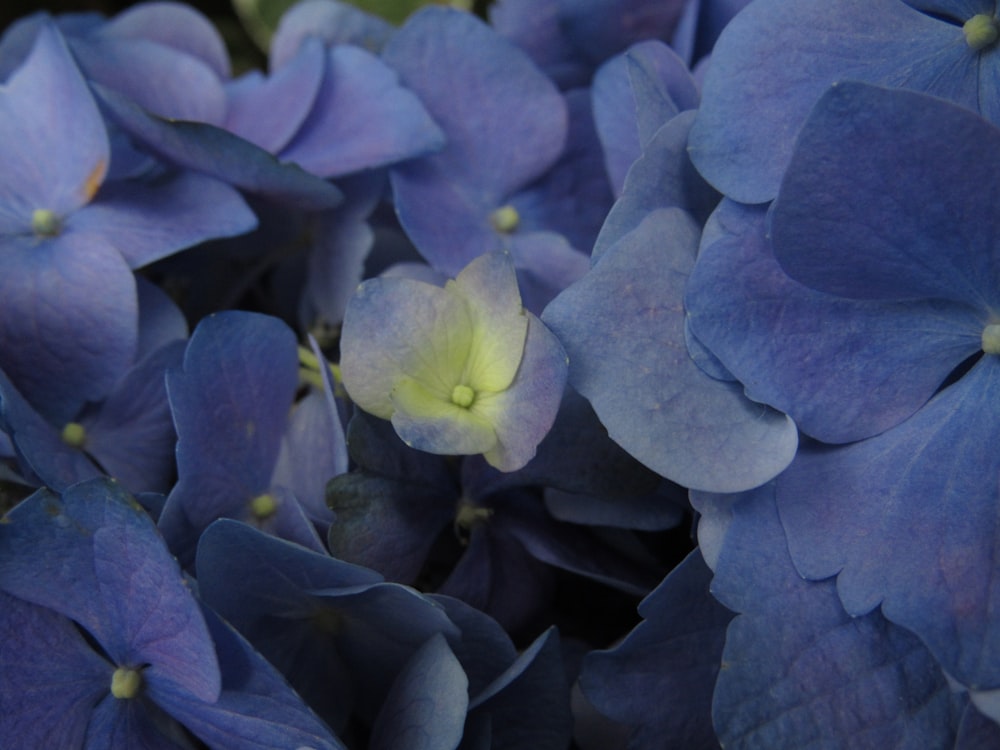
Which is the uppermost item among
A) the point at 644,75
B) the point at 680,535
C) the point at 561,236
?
the point at 644,75

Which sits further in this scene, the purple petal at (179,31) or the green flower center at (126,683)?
the purple petal at (179,31)

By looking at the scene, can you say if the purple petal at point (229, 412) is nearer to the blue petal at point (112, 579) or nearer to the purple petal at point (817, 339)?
the blue petal at point (112, 579)

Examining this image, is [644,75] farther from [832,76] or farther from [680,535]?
[680,535]

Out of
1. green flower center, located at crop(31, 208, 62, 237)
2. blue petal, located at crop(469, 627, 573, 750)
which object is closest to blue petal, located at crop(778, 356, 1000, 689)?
blue petal, located at crop(469, 627, 573, 750)

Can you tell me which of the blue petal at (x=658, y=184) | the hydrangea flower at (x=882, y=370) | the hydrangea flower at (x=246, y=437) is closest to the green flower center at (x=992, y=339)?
the hydrangea flower at (x=882, y=370)

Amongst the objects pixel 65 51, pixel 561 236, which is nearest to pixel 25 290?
pixel 65 51

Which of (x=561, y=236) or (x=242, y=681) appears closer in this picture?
(x=242, y=681)

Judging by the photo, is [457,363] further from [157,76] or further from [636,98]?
[157,76]
